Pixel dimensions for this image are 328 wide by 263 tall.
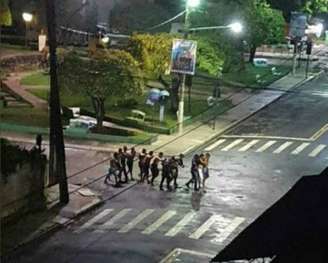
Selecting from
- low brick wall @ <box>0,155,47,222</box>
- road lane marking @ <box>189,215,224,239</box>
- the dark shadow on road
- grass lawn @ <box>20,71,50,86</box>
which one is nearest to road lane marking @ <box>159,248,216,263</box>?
road lane marking @ <box>189,215,224,239</box>

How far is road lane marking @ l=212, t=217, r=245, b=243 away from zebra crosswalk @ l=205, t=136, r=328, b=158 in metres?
13.3

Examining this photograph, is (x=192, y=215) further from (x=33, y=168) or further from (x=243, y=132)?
(x=243, y=132)

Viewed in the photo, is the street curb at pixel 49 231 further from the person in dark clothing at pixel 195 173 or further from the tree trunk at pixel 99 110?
the tree trunk at pixel 99 110

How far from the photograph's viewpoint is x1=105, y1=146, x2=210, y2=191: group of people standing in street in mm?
31844

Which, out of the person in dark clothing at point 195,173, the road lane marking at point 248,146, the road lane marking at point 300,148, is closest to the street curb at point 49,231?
the person in dark clothing at point 195,173

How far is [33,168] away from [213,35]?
2968cm

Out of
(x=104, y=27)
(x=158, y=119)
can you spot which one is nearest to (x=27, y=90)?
(x=158, y=119)

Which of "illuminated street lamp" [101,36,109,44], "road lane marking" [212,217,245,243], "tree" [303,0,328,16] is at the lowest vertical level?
"road lane marking" [212,217,245,243]

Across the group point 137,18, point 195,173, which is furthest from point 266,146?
point 137,18

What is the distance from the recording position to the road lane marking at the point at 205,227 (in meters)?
25.7

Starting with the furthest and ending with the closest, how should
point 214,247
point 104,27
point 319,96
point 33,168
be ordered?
point 104,27 < point 319,96 < point 33,168 < point 214,247

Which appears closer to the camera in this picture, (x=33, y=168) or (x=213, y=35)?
(x=33, y=168)

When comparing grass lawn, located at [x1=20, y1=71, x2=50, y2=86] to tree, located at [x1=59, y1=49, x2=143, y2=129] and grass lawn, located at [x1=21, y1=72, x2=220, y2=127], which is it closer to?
grass lawn, located at [x1=21, y1=72, x2=220, y2=127]

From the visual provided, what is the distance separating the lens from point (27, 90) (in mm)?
54031
